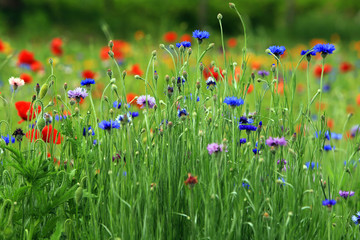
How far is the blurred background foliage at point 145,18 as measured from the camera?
12.0 m

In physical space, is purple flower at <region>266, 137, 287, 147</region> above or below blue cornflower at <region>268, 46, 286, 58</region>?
below

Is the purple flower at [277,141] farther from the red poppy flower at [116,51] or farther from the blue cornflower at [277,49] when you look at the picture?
the red poppy flower at [116,51]

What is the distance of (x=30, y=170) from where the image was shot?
1.43 metres

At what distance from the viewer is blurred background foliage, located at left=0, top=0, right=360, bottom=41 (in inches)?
472

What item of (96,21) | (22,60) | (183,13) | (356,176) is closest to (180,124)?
(356,176)

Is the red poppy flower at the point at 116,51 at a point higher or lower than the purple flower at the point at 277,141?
higher

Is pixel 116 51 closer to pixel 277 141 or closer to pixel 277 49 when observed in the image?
pixel 277 49

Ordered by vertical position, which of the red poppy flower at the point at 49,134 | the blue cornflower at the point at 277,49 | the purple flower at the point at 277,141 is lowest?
the purple flower at the point at 277,141

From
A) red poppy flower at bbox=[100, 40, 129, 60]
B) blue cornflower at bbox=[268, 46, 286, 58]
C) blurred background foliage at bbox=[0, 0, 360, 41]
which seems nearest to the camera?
blue cornflower at bbox=[268, 46, 286, 58]

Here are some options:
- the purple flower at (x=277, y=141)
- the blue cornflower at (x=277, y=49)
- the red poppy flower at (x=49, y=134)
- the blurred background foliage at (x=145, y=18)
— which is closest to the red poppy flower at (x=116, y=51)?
the red poppy flower at (x=49, y=134)

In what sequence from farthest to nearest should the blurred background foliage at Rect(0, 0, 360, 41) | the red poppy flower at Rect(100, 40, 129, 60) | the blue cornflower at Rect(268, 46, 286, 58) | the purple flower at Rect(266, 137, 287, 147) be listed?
the blurred background foliage at Rect(0, 0, 360, 41) < the red poppy flower at Rect(100, 40, 129, 60) < the blue cornflower at Rect(268, 46, 286, 58) < the purple flower at Rect(266, 137, 287, 147)

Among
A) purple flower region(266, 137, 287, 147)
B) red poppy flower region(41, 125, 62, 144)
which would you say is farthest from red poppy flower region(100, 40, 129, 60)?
purple flower region(266, 137, 287, 147)

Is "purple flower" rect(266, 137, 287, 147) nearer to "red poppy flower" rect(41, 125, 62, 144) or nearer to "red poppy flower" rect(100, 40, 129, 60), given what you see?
"red poppy flower" rect(41, 125, 62, 144)

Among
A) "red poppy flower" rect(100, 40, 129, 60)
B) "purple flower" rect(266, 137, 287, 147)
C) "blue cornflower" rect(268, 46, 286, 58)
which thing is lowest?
"purple flower" rect(266, 137, 287, 147)
